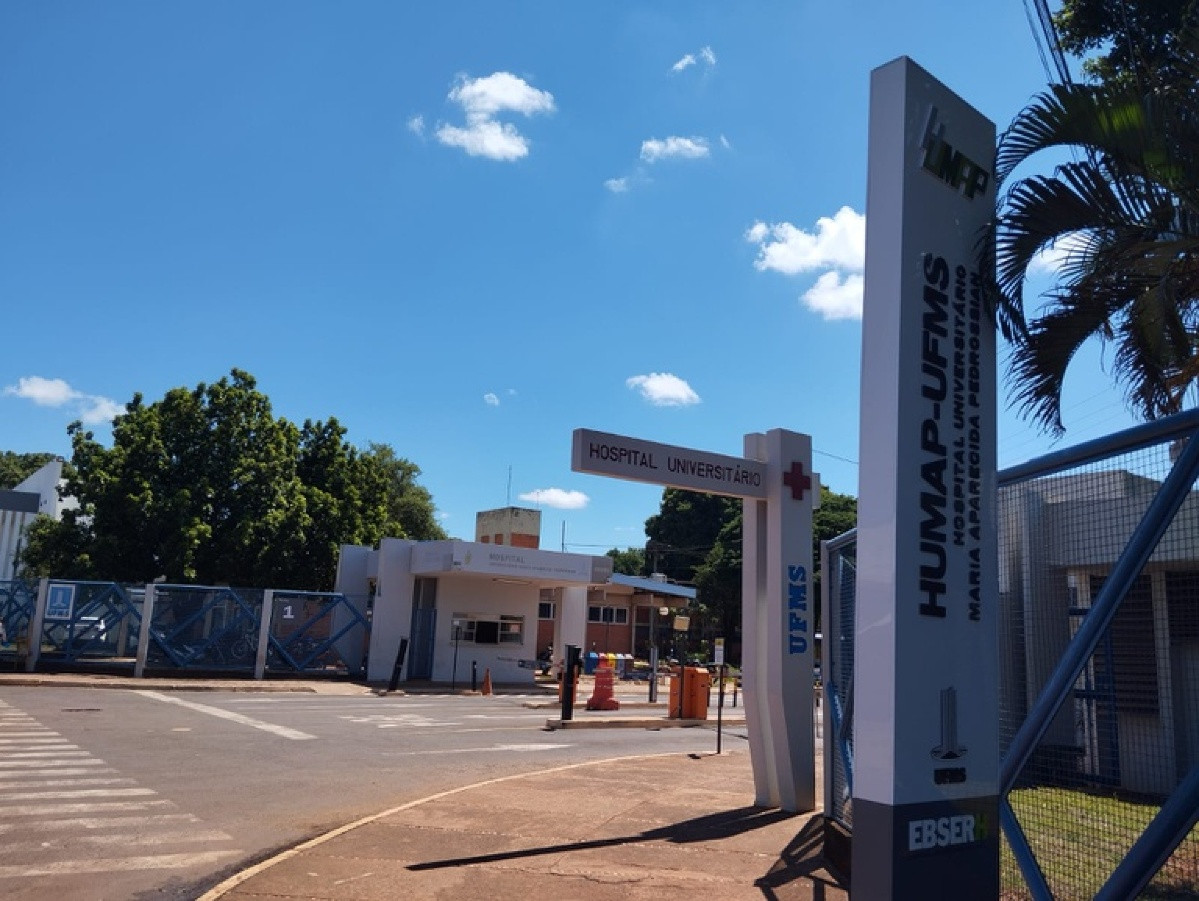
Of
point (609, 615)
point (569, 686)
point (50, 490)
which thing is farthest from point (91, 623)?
point (609, 615)

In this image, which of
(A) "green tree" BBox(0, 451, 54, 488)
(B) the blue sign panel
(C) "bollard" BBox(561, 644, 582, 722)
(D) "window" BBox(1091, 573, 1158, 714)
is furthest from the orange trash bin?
(A) "green tree" BBox(0, 451, 54, 488)

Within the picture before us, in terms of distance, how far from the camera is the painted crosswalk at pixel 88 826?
750cm

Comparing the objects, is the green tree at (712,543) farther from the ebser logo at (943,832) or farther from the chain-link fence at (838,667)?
the ebser logo at (943,832)

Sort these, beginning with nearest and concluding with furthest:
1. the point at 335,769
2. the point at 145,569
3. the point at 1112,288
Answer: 1. the point at 1112,288
2. the point at 335,769
3. the point at 145,569

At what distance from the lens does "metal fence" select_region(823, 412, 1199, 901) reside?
14.6ft

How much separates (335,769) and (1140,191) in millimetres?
11081

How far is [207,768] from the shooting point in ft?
40.0

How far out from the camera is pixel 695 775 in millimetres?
12797

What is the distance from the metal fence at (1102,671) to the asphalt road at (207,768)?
5.39 m

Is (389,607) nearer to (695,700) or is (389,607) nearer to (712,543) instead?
(695,700)

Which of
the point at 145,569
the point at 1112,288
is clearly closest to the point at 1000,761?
the point at 1112,288

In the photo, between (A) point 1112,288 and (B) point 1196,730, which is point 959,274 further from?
(B) point 1196,730

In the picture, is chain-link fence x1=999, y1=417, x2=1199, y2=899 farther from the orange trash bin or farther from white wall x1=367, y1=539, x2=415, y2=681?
white wall x1=367, y1=539, x2=415, y2=681

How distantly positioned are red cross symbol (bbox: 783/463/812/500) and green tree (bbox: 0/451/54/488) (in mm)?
79542
